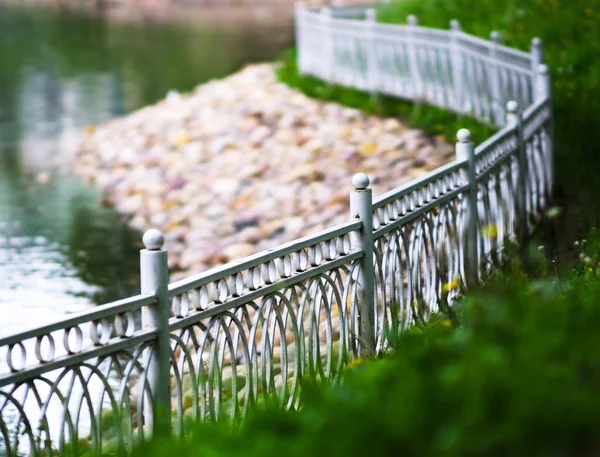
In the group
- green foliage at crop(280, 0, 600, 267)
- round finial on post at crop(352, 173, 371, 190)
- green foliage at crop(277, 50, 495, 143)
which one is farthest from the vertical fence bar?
round finial on post at crop(352, 173, 371, 190)

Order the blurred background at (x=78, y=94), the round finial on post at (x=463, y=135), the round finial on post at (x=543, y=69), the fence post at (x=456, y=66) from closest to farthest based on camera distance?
the round finial on post at (x=463, y=135) → the round finial on post at (x=543, y=69) → the blurred background at (x=78, y=94) → the fence post at (x=456, y=66)

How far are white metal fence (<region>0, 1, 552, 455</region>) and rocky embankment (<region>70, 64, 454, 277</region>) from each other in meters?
1.63

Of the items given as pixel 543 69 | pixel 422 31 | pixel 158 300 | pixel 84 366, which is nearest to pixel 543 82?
pixel 543 69

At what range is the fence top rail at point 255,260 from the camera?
16.0 feet

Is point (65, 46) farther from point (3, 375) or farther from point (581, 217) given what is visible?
point (3, 375)

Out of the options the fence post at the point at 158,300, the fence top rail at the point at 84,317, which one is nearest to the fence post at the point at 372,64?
the fence post at the point at 158,300

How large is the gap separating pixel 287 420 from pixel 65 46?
1431 inches

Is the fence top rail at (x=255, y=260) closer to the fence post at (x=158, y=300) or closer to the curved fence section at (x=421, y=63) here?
the fence post at (x=158, y=300)

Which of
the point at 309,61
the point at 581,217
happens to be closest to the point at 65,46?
→ the point at 309,61

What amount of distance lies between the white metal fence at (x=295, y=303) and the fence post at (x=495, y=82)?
0.08 ft

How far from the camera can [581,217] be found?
33.5 ft

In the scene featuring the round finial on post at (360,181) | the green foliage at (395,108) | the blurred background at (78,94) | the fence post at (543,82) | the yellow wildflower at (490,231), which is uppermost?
the round finial on post at (360,181)

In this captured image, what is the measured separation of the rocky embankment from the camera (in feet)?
44.5

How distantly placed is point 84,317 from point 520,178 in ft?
19.7
